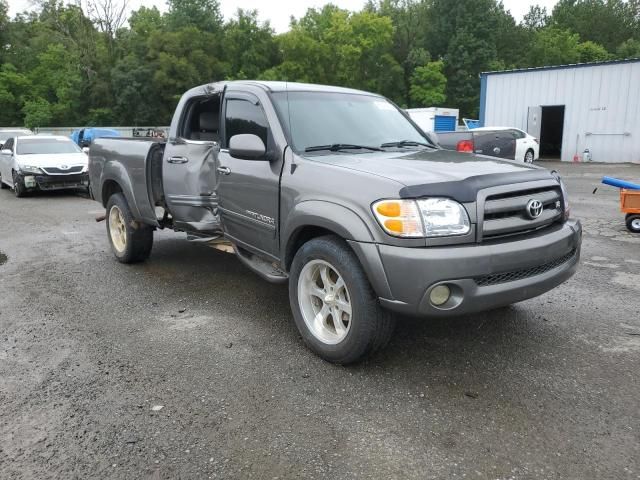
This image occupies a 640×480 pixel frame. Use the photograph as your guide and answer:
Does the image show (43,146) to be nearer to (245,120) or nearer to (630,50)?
(245,120)

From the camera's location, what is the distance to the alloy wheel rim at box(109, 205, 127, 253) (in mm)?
6520

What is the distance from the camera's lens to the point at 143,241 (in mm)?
6297

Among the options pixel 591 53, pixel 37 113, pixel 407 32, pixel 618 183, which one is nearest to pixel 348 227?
pixel 618 183

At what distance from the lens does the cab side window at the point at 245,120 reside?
436 cm

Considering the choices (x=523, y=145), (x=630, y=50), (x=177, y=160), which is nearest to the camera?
(x=177, y=160)

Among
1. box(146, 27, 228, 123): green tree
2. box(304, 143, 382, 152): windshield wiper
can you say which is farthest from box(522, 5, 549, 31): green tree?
box(304, 143, 382, 152): windshield wiper

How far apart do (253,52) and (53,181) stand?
147ft

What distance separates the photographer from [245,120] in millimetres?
4590

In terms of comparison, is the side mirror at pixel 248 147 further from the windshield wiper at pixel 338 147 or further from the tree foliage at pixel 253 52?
the tree foliage at pixel 253 52

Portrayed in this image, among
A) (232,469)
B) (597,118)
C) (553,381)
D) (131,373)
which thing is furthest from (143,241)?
(597,118)

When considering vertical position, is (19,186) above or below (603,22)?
below

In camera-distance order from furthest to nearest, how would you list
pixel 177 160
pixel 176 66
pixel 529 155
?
pixel 176 66 → pixel 529 155 → pixel 177 160

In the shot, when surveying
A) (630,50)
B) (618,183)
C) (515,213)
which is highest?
(630,50)

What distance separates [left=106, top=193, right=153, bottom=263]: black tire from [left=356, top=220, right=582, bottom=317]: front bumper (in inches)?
147
